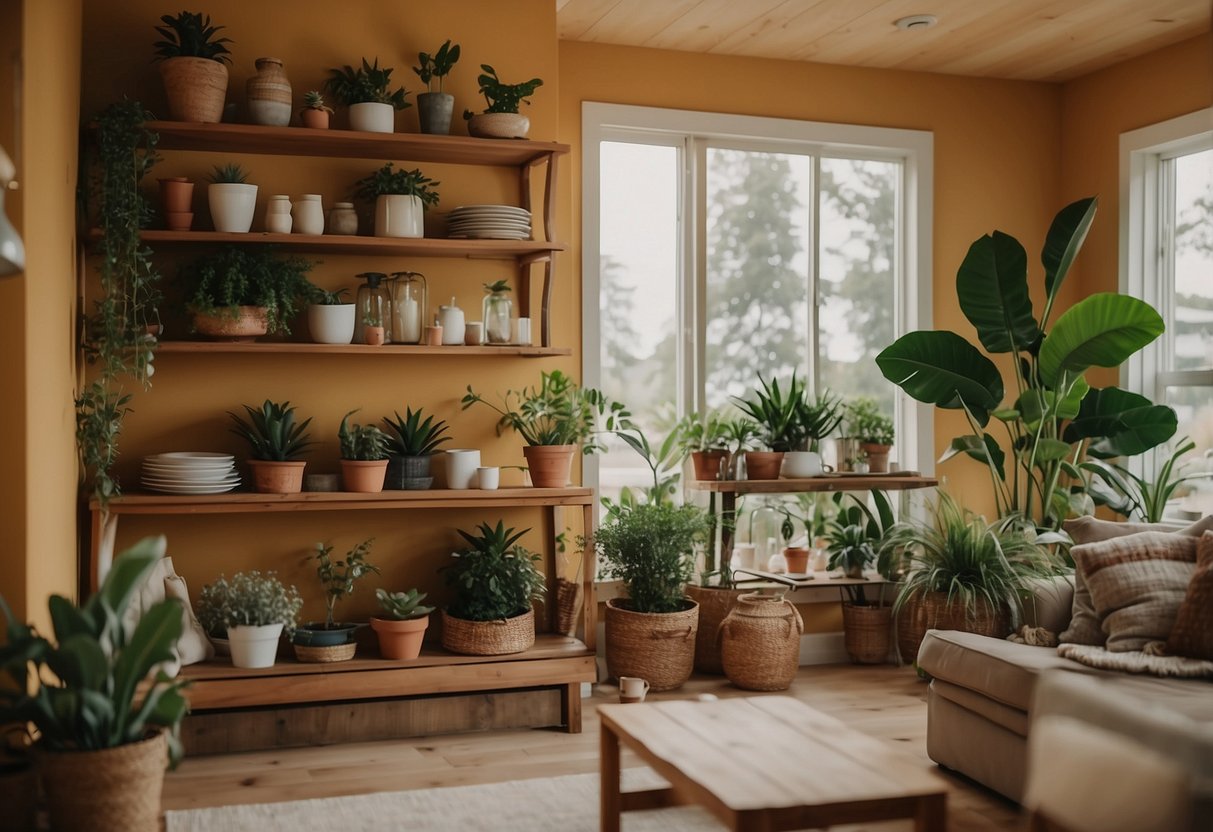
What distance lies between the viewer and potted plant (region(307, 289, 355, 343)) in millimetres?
4062

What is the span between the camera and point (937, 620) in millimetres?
4648

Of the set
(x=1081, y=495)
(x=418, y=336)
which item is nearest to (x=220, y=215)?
(x=418, y=336)

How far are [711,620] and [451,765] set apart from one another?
4.85ft

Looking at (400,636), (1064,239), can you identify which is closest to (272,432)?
(400,636)

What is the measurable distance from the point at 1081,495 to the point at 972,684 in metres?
1.92

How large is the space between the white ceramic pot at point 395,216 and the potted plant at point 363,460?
70cm

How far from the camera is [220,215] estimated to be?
13.0 feet

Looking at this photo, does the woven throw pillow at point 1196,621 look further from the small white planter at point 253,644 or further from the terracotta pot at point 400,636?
the small white planter at point 253,644

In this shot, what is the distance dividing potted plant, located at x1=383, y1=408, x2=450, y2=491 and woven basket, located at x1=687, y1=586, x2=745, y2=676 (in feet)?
4.31

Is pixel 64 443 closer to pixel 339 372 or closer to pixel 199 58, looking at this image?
pixel 339 372

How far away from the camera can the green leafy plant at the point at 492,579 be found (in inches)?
160

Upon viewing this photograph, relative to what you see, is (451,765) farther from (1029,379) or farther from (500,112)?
(1029,379)

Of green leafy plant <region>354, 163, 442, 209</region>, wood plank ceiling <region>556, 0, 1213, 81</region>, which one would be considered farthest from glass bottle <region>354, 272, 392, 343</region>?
wood plank ceiling <region>556, 0, 1213, 81</region>

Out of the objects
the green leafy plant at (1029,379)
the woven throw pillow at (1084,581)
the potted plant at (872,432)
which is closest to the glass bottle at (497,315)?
the green leafy plant at (1029,379)
